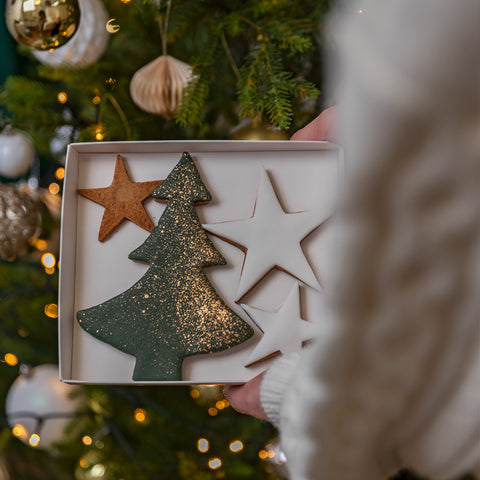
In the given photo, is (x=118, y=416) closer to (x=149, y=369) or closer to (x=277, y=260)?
(x=149, y=369)

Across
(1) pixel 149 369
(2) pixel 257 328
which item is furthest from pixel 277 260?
(1) pixel 149 369

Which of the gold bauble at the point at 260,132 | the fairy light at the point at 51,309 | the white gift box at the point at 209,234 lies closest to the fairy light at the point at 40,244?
the fairy light at the point at 51,309

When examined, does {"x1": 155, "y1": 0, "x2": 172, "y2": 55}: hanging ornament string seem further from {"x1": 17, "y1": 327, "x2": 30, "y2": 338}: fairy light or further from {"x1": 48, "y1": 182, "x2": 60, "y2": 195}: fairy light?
{"x1": 17, "y1": 327, "x2": 30, "y2": 338}: fairy light

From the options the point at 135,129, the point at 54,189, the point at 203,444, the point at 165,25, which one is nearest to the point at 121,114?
the point at 135,129

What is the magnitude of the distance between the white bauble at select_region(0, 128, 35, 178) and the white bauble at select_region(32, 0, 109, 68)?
16cm

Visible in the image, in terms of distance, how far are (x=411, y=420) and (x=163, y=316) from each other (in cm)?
36

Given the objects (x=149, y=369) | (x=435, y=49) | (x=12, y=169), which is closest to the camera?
(x=435, y=49)

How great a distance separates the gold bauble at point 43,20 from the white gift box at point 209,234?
0.45ft

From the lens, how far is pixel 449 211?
0.42ft

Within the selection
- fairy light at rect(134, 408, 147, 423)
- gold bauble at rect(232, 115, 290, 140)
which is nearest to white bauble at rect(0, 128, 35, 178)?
gold bauble at rect(232, 115, 290, 140)

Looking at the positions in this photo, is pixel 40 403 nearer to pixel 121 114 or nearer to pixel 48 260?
pixel 48 260

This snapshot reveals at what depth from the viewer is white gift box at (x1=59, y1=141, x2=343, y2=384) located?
50 centimetres

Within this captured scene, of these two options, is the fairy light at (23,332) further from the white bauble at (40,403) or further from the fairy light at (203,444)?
the fairy light at (203,444)

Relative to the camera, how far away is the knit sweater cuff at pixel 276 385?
303 millimetres
